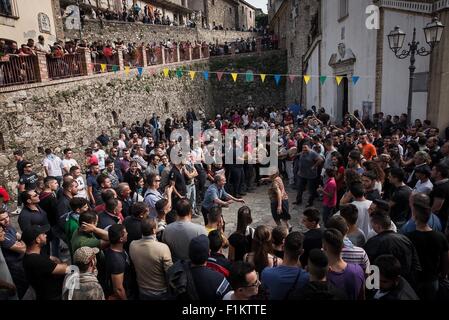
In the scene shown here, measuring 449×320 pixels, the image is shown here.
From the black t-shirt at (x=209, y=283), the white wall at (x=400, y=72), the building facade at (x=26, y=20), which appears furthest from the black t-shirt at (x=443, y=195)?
the building facade at (x=26, y=20)

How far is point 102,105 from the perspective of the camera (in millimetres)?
14000

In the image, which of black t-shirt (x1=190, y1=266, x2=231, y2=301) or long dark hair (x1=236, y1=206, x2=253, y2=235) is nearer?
black t-shirt (x1=190, y1=266, x2=231, y2=301)

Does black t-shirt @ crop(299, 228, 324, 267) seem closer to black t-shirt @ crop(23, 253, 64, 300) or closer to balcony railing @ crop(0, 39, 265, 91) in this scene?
black t-shirt @ crop(23, 253, 64, 300)

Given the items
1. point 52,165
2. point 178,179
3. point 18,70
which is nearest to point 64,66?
point 18,70

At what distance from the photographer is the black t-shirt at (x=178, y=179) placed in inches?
281

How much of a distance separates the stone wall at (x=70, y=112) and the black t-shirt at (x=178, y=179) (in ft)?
14.1

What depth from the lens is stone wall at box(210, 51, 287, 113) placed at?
26812 millimetres

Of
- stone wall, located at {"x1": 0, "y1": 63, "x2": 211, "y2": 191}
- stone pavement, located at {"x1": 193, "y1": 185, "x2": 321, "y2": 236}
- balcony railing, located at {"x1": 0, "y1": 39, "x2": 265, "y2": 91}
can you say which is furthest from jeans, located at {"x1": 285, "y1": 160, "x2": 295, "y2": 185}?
balcony railing, located at {"x1": 0, "y1": 39, "x2": 265, "y2": 91}

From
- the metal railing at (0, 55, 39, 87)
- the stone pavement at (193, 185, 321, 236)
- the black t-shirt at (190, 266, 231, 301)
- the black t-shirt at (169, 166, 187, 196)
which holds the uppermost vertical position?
the metal railing at (0, 55, 39, 87)

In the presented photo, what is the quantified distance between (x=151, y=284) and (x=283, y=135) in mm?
8174

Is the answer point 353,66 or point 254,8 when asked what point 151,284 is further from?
point 254,8

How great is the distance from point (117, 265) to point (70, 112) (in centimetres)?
1036

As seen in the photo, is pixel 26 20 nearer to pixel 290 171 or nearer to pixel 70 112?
pixel 70 112

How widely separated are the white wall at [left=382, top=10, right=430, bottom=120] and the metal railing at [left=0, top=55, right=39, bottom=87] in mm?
11574
